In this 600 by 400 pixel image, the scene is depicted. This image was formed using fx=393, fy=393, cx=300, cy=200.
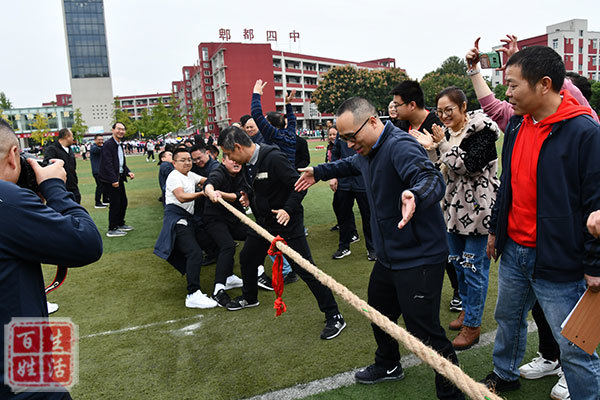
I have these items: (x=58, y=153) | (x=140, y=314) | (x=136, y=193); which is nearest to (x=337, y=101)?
(x=136, y=193)

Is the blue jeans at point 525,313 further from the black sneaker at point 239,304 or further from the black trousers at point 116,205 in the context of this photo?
the black trousers at point 116,205

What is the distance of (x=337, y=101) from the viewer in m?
57.0

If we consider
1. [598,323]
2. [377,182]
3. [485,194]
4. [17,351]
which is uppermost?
[377,182]

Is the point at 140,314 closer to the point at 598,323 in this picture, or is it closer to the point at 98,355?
the point at 98,355

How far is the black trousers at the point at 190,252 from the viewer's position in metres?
4.92

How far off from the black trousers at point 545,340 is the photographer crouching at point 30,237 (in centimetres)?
311

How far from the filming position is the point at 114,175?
27.8 ft

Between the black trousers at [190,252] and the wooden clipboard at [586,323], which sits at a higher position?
the wooden clipboard at [586,323]

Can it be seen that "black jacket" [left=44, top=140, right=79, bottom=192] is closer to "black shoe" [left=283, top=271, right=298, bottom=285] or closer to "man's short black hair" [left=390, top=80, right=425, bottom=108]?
"black shoe" [left=283, top=271, right=298, bottom=285]

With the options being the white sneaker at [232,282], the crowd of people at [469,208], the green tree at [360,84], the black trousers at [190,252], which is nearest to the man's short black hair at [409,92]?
the crowd of people at [469,208]

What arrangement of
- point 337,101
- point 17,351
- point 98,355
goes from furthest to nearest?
point 337,101 < point 98,355 < point 17,351

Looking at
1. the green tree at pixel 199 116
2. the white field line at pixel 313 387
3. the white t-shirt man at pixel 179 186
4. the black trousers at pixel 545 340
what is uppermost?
the green tree at pixel 199 116

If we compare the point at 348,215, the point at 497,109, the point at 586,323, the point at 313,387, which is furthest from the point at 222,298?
the point at 586,323

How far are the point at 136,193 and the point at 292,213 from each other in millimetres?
12547
